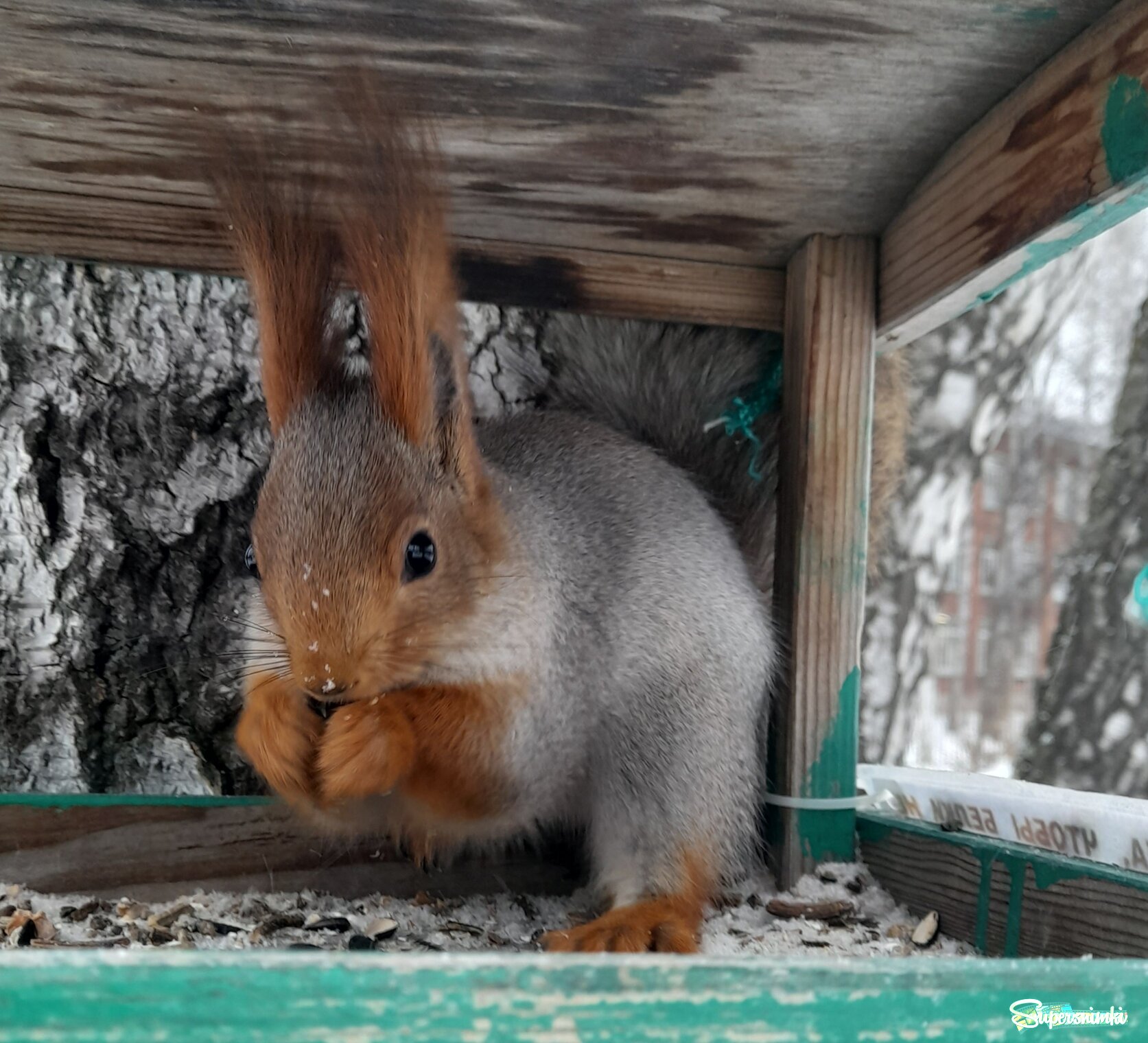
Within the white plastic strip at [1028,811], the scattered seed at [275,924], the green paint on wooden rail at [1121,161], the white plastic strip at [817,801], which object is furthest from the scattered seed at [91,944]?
the green paint on wooden rail at [1121,161]

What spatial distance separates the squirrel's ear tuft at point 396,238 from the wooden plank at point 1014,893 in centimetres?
68

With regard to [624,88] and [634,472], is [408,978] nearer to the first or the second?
[624,88]

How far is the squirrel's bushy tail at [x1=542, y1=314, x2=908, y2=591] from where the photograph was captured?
144 cm

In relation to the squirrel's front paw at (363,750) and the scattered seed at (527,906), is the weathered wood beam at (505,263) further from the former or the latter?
the scattered seed at (527,906)

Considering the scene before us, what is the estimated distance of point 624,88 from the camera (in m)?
1.02

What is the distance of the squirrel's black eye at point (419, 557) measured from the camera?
998 mm

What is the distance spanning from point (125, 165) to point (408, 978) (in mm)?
951

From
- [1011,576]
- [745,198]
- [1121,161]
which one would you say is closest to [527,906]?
[745,198]

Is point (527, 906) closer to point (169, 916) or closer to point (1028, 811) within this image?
point (169, 916)

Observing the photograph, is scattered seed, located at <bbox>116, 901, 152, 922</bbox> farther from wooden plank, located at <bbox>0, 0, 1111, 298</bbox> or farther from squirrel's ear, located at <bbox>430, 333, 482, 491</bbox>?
wooden plank, located at <bbox>0, 0, 1111, 298</bbox>

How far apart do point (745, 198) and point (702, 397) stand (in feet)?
1.04

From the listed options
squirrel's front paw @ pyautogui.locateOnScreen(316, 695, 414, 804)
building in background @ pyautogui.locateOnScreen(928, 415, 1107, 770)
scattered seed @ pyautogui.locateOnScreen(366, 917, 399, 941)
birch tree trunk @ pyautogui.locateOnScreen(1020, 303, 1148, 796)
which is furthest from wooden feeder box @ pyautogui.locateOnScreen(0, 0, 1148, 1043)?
building in background @ pyautogui.locateOnScreen(928, 415, 1107, 770)

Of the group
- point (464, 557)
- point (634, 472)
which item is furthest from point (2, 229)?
point (634, 472)

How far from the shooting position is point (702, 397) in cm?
147
